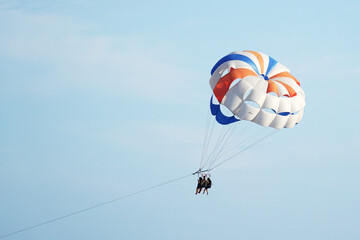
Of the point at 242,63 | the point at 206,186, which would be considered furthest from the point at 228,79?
the point at 206,186

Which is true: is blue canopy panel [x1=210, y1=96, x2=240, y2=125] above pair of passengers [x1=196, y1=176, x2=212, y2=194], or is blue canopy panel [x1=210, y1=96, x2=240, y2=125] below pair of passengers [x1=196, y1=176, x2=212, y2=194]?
above

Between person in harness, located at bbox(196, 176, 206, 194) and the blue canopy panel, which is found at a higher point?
the blue canopy panel

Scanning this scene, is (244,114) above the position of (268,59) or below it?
below

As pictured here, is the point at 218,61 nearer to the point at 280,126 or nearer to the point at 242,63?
the point at 242,63

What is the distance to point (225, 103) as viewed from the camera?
4672cm

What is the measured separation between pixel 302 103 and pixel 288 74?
1675mm

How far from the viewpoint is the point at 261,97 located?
4597 centimetres

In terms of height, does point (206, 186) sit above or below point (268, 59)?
below

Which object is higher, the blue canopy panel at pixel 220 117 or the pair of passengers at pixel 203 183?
the blue canopy panel at pixel 220 117

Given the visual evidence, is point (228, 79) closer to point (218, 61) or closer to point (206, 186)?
point (218, 61)

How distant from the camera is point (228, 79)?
4681 cm

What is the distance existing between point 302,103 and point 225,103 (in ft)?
12.3

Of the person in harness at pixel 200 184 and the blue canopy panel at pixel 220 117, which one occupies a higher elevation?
the blue canopy panel at pixel 220 117

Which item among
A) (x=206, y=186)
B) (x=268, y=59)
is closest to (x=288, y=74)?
(x=268, y=59)
